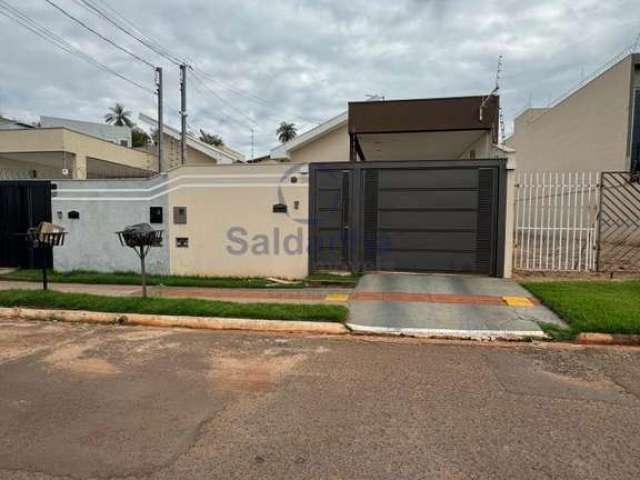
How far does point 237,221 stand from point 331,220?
2187 mm

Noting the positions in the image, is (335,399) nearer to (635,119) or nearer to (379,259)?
(379,259)

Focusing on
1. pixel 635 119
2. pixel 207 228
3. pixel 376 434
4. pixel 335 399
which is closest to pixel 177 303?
pixel 207 228

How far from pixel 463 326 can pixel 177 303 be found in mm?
4419

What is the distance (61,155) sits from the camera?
2153 centimetres

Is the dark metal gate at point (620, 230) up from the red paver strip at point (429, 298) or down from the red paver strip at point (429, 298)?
up

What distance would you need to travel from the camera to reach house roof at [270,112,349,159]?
16.8 metres

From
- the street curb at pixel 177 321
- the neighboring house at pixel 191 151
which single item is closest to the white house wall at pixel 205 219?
the street curb at pixel 177 321

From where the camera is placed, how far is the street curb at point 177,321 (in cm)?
637

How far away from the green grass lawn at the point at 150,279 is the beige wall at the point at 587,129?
14.8 metres

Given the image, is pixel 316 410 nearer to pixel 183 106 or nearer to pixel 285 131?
pixel 183 106

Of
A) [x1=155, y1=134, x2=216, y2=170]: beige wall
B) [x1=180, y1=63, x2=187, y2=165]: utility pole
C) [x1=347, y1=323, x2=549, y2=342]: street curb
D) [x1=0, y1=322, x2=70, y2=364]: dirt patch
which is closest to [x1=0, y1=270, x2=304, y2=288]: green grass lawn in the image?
[x1=0, y1=322, x2=70, y2=364]: dirt patch

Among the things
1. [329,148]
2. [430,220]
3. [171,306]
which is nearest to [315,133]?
[329,148]

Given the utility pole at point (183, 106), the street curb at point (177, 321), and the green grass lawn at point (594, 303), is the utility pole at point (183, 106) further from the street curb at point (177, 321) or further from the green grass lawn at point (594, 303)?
A: the green grass lawn at point (594, 303)

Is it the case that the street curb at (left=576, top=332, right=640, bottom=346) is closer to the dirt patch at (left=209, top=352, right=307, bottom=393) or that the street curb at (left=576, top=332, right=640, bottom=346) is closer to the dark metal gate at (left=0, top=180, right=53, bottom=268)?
the dirt patch at (left=209, top=352, right=307, bottom=393)
